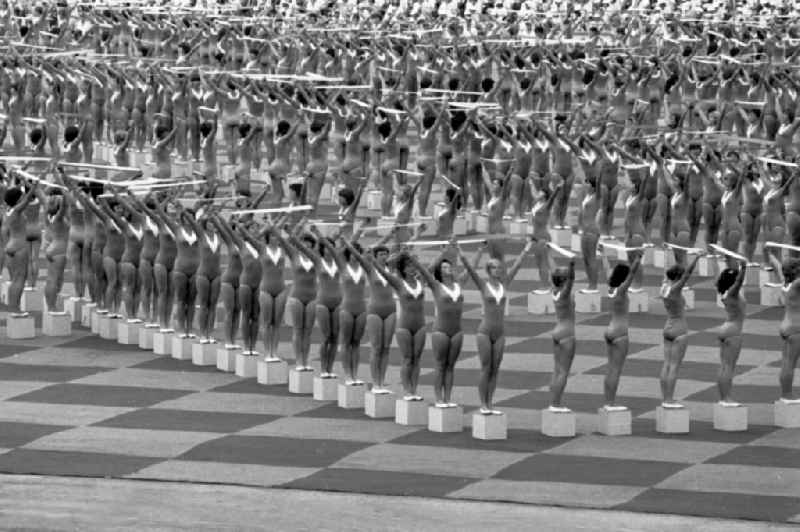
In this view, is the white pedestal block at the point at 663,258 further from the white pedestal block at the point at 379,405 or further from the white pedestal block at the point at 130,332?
the white pedestal block at the point at 379,405

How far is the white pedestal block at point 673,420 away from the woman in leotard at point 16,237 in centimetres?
1223

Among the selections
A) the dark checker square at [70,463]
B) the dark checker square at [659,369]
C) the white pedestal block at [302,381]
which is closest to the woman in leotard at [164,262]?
the white pedestal block at [302,381]

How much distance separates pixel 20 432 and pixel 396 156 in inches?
670

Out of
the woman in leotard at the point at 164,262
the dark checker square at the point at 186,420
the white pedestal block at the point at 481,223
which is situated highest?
the woman in leotard at the point at 164,262

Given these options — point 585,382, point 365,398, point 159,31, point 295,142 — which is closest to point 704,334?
point 585,382

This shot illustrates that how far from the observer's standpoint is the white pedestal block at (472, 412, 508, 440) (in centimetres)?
3250

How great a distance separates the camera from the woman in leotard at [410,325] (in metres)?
33.6

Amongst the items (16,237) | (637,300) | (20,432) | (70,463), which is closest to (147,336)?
(16,237)

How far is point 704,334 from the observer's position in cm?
3962

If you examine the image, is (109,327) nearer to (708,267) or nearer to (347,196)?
(347,196)

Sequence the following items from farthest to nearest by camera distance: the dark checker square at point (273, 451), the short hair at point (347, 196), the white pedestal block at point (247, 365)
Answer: the short hair at point (347, 196), the white pedestal block at point (247, 365), the dark checker square at point (273, 451)

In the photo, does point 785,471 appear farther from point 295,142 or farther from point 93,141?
point 93,141

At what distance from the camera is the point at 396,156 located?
48.8m

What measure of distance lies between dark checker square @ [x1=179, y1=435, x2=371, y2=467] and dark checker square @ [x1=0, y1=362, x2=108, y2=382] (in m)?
5.05
